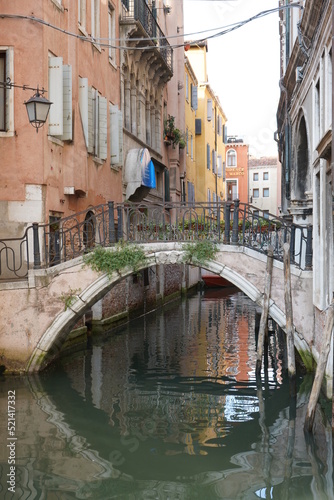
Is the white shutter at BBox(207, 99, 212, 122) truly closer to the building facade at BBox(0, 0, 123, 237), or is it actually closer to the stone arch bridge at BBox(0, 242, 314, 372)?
the building facade at BBox(0, 0, 123, 237)

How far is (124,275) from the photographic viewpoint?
35.6 ft

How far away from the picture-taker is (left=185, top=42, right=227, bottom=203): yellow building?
111ft

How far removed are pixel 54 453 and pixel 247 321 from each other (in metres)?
12.3

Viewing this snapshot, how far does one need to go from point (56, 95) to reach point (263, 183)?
49.9 meters

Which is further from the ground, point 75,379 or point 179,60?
point 179,60

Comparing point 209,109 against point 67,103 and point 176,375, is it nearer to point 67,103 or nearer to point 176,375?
point 67,103

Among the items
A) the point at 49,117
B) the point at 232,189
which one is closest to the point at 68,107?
the point at 49,117

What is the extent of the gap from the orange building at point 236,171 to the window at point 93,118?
44.1 m

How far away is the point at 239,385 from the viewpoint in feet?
34.9

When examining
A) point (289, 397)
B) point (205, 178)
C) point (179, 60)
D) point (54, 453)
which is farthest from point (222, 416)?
point (205, 178)

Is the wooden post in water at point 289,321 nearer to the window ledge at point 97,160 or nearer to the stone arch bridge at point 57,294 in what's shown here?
the stone arch bridge at point 57,294

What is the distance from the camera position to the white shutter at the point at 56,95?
12125 mm

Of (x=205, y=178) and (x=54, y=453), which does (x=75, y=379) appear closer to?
(x=54, y=453)

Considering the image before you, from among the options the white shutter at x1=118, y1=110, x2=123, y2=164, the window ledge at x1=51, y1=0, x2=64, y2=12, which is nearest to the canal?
the white shutter at x1=118, y1=110, x2=123, y2=164
